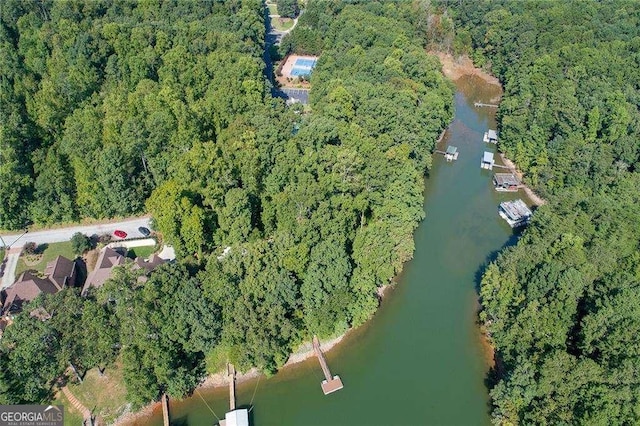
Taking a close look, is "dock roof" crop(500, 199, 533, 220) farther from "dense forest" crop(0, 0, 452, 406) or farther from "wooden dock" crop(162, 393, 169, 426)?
"wooden dock" crop(162, 393, 169, 426)

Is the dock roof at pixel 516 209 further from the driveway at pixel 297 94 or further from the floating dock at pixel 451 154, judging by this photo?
the driveway at pixel 297 94

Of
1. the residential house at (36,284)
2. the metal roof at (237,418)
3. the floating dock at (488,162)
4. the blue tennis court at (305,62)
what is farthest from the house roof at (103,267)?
the blue tennis court at (305,62)

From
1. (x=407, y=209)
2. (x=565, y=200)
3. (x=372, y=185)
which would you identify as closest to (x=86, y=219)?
(x=372, y=185)

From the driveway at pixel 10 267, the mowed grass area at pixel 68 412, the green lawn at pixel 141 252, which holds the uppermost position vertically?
the green lawn at pixel 141 252

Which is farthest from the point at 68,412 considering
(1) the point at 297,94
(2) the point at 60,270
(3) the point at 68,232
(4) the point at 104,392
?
(1) the point at 297,94

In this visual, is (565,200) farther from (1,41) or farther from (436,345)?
(1,41)

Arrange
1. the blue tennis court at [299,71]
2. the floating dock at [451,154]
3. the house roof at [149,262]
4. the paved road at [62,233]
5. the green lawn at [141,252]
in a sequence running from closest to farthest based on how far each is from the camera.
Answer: the house roof at [149,262]
the green lawn at [141,252]
the paved road at [62,233]
the floating dock at [451,154]
the blue tennis court at [299,71]
